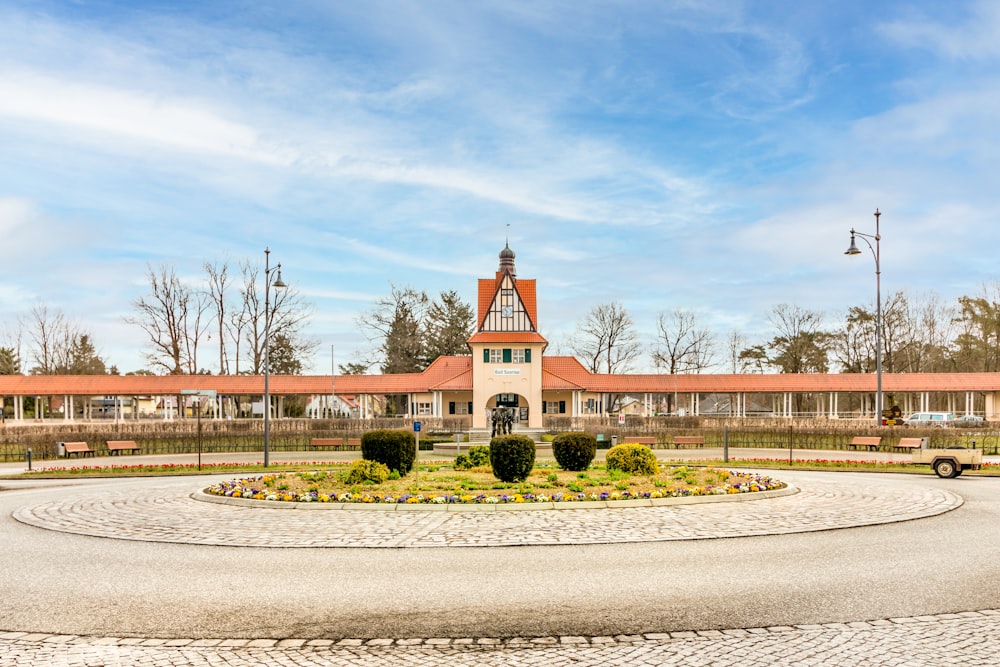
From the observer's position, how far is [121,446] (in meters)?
33.6

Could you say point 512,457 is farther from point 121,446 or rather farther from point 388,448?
point 121,446

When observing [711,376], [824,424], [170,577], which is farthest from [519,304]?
[170,577]

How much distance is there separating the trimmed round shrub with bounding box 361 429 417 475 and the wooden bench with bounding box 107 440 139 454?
826 inches

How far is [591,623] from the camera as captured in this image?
6.90 meters

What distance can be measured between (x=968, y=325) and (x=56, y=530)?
7409 centimetres

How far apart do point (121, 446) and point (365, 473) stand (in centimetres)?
2225

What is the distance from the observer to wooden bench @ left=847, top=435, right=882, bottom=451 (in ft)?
112

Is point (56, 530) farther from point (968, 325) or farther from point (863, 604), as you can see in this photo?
point (968, 325)

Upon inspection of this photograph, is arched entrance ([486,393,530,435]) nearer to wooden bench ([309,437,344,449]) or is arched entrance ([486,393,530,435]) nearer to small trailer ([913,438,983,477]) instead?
wooden bench ([309,437,344,449])

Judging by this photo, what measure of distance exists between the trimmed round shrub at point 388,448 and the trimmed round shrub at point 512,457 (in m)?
2.25

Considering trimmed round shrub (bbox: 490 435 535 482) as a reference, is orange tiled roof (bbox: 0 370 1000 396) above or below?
above

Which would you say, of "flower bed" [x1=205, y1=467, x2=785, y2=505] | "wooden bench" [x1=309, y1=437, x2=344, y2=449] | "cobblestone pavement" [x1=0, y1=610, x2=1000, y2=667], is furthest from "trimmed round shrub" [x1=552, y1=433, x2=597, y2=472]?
"wooden bench" [x1=309, y1=437, x2=344, y2=449]

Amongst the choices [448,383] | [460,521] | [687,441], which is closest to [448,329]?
[448,383]

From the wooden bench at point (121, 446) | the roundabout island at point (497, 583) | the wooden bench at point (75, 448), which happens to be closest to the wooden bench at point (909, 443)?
the roundabout island at point (497, 583)
